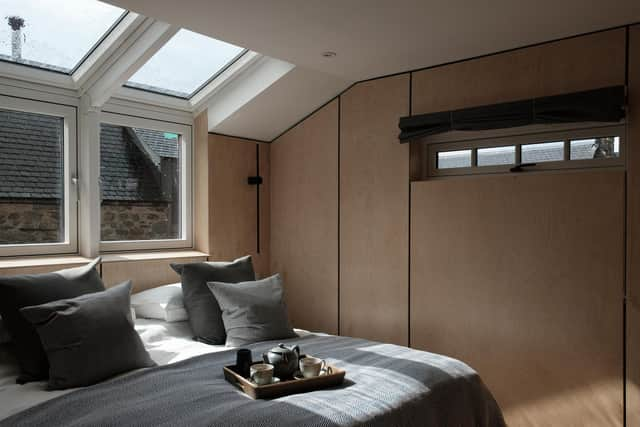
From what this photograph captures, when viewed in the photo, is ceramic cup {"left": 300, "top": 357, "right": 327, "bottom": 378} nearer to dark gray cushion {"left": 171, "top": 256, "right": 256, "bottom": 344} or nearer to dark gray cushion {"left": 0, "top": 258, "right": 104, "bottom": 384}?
dark gray cushion {"left": 171, "top": 256, "right": 256, "bottom": 344}

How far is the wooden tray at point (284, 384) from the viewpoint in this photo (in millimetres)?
2070

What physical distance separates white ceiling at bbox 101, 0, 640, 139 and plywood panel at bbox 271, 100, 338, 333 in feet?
2.74

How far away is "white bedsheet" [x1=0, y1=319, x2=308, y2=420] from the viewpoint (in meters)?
2.04

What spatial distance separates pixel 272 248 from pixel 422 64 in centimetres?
194

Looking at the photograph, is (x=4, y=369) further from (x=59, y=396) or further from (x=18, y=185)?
(x=18, y=185)

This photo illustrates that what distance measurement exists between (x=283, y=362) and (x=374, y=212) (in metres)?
1.71

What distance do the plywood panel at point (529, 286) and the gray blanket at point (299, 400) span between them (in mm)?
663

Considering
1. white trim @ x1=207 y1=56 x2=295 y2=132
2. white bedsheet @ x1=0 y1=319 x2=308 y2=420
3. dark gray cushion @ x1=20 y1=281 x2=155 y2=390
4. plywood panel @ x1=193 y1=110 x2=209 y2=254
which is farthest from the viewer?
plywood panel @ x1=193 y1=110 x2=209 y2=254

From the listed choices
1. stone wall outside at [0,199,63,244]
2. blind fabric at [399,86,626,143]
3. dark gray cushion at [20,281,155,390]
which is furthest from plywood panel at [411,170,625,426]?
stone wall outside at [0,199,63,244]

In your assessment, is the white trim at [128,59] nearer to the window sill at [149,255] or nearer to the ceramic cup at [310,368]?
the window sill at [149,255]

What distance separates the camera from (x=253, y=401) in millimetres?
2014

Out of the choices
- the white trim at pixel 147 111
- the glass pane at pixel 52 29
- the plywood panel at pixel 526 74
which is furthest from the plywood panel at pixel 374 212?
the glass pane at pixel 52 29

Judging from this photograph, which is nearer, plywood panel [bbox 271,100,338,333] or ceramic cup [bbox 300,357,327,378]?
ceramic cup [bbox 300,357,327,378]

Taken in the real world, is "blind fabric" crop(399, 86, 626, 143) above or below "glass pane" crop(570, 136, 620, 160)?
above
